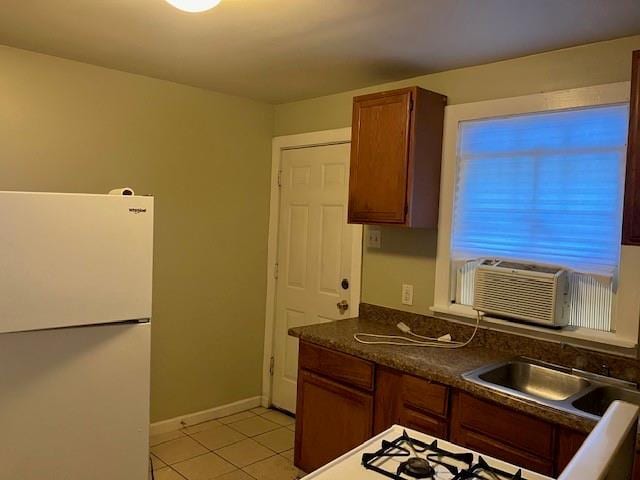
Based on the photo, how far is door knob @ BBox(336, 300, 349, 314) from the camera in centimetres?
340

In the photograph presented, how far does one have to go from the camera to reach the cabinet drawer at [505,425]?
6.01 ft

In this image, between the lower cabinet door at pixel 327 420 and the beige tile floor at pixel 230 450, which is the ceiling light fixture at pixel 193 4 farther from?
the beige tile floor at pixel 230 450

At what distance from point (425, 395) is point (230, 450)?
5.20 ft

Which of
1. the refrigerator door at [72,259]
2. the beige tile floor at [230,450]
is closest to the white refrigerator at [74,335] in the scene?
the refrigerator door at [72,259]

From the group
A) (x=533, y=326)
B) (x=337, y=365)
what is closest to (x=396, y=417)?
(x=337, y=365)

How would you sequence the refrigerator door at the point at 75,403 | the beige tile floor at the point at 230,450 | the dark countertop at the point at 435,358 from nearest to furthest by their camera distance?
the dark countertop at the point at 435,358 < the refrigerator door at the point at 75,403 < the beige tile floor at the point at 230,450

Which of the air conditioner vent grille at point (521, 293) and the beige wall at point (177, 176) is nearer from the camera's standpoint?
the air conditioner vent grille at point (521, 293)

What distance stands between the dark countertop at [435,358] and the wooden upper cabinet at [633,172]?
27.9 inches

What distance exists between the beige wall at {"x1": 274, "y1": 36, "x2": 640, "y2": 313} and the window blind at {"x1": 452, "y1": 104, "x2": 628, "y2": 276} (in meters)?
0.15

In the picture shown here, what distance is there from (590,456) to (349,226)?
107 inches

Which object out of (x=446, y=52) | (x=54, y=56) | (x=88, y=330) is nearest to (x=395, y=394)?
(x=88, y=330)

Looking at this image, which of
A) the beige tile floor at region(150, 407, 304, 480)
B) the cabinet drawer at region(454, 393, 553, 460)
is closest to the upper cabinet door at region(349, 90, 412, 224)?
the cabinet drawer at region(454, 393, 553, 460)

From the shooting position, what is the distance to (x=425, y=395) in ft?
7.22

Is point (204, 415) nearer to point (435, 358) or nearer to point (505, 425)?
point (435, 358)
